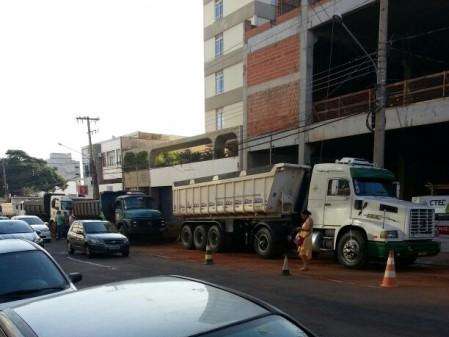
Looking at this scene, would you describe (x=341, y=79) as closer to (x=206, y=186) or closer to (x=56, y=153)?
(x=206, y=186)

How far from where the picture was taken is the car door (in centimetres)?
1545

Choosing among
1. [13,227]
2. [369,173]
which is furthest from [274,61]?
[13,227]

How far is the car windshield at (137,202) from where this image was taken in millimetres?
26733

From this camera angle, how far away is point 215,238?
20844 mm

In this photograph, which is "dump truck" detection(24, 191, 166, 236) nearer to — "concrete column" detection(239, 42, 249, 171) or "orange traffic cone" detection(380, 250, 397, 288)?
"concrete column" detection(239, 42, 249, 171)

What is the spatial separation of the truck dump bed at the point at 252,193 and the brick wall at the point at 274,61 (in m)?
9.30

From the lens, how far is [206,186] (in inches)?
826

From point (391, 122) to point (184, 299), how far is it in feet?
66.4

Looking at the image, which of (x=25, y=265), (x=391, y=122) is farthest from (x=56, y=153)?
(x=25, y=265)

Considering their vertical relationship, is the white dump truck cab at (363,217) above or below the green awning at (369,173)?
below

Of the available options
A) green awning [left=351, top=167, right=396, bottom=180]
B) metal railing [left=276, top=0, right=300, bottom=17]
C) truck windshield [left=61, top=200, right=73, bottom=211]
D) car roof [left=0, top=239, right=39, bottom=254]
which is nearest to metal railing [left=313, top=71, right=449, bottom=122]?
green awning [left=351, top=167, right=396, bottom=180]

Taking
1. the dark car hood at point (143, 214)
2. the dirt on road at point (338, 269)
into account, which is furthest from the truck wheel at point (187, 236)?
Result: the dark car hood at point (143, 214)

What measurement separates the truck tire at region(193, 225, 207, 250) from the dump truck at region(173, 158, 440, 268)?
6 centimetres

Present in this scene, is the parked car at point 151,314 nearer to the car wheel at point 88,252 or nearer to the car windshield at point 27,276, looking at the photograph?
the car windshield at point 27,276
